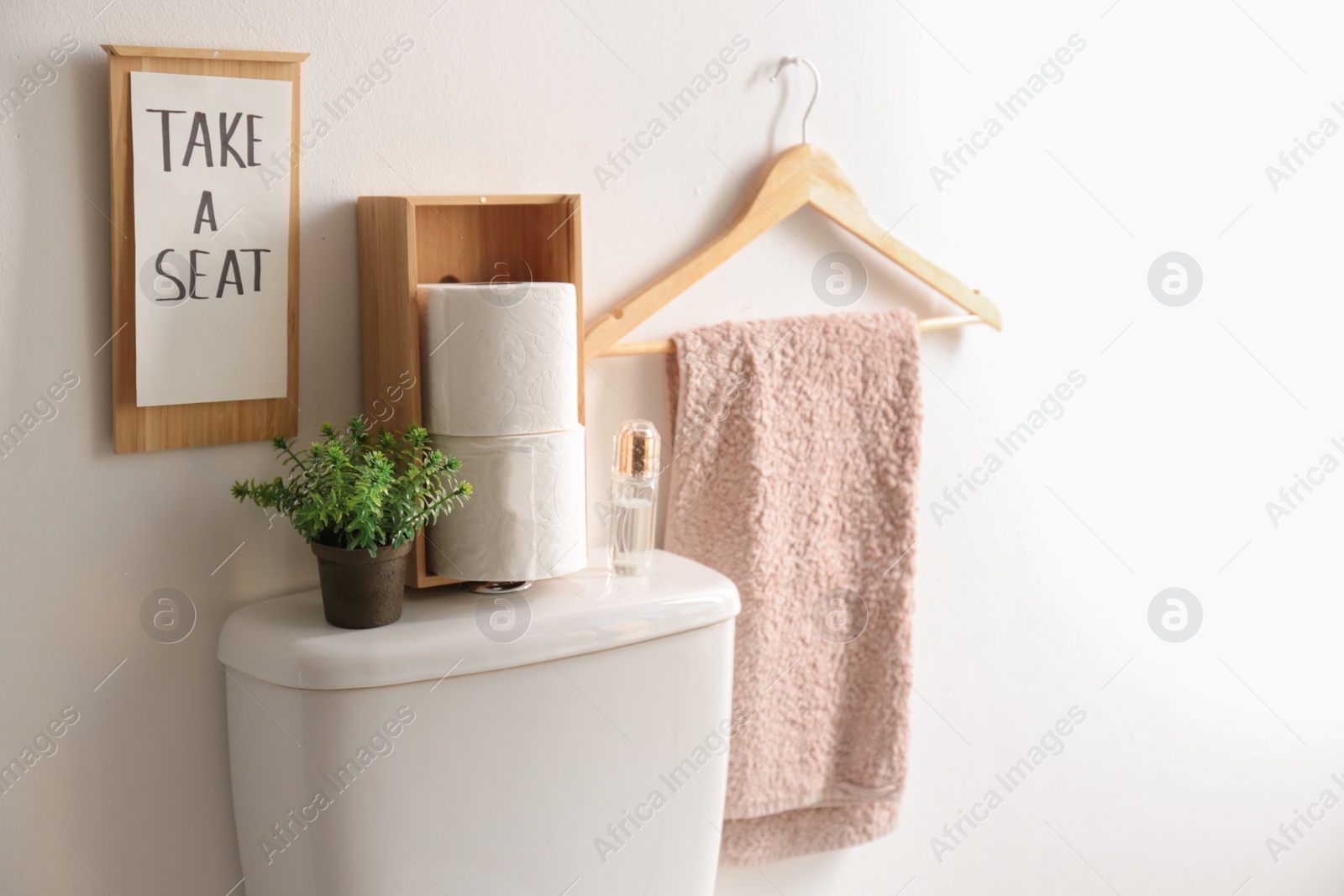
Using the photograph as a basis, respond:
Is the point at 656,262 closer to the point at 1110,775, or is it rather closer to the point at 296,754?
the point at 296,754

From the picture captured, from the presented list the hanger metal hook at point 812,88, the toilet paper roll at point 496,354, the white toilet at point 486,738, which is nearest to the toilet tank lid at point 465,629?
the white toilet at point 486,738

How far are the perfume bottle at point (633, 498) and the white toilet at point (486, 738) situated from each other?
0.07 ft

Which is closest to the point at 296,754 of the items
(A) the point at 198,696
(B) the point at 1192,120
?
(A) the point at 198,696

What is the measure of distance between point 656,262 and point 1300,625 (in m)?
1.08

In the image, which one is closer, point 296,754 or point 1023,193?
point 296,754

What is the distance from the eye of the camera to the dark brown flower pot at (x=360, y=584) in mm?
665

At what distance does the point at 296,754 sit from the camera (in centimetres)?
67

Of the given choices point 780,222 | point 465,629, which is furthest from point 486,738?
point 780,222

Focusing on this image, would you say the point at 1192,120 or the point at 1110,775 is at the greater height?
the point at 1192,120

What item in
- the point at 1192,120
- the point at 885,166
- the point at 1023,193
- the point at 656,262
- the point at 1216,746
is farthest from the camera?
the point at 1216,746

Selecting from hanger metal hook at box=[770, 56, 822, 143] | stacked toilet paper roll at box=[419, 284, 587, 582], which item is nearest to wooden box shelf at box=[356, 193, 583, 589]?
stacked toilet paper roll at box=[419, 284, 587, 582]

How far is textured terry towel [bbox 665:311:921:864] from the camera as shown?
2.98 ft

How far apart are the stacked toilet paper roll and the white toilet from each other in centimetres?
4

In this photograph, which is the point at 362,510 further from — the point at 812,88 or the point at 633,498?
the point at 812,88
